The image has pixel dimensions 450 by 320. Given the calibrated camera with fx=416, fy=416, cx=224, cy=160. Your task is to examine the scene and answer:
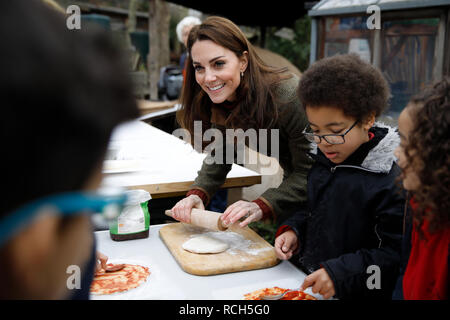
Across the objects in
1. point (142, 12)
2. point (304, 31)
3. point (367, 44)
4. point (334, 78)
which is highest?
point (142, 12)

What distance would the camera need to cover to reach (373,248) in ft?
4.92

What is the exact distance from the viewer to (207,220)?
1869 millimetres

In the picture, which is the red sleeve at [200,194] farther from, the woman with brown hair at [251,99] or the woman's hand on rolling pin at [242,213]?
the woman's hand on rolling pin at [242,213]

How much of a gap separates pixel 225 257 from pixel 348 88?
0.79m

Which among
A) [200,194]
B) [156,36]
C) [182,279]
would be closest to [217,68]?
[200,194]

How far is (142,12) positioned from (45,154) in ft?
54.2

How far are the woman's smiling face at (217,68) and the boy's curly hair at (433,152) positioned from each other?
1083mm

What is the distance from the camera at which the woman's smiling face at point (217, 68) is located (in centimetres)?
205

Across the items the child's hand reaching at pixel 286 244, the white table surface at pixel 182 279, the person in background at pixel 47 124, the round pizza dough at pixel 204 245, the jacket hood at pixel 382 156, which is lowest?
the white table surface at pixel 182 279

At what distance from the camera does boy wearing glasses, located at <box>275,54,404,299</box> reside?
4.52ft

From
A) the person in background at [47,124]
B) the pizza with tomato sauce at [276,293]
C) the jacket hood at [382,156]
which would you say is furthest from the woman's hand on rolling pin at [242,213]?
the person in background at [47,124]

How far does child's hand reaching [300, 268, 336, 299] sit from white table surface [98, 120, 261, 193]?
105 centimetres
